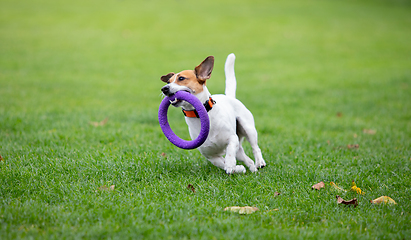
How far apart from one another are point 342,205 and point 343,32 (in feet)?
66.8

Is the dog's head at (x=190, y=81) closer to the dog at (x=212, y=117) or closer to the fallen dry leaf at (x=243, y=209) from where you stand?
the dog at (x=212, y=117)

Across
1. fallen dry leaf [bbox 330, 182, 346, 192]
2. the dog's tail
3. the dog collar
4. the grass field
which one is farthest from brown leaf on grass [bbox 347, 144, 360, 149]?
the dog collar

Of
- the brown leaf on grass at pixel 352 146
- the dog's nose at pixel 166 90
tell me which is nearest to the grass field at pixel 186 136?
the brown leaf on grass at pixel 352 146

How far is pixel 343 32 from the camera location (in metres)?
21.7

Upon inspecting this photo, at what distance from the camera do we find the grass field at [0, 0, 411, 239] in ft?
10.9

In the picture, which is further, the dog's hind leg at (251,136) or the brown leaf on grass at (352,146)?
the brown leaf on grass at (352,146)

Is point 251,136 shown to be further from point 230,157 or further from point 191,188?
point 191,188

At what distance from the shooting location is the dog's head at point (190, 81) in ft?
13.1

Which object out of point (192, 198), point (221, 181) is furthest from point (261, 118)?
point (192, 198)

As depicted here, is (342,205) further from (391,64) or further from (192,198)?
(391,64)

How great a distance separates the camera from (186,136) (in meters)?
6.69

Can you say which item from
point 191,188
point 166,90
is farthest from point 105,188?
point 166,90

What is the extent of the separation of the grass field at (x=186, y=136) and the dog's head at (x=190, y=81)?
111 cm

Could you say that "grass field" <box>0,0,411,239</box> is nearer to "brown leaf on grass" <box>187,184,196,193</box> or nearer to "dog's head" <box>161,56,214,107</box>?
"brown leaf on grass" <box>187,184,196,193</box>
